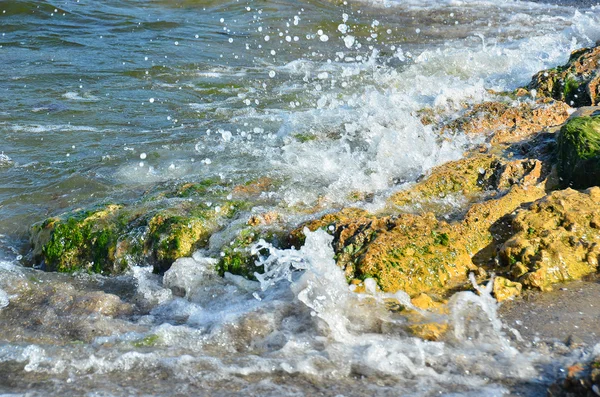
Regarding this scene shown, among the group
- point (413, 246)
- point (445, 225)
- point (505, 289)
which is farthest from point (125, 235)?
point (505, 289)

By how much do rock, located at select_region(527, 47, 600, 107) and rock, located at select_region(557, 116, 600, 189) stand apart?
1307 mm

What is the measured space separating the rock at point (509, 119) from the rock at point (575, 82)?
354mm

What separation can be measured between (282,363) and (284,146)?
305 cm

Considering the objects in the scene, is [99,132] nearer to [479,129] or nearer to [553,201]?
[479,129]

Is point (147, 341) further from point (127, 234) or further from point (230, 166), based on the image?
point (230, 166)

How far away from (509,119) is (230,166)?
233 centimetres

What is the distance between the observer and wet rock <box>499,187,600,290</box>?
373cm

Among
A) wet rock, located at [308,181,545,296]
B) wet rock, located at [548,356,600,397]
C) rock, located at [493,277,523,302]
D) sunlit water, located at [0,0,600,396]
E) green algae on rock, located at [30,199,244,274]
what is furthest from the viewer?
green algae on rock, located at [30,199,244,274]

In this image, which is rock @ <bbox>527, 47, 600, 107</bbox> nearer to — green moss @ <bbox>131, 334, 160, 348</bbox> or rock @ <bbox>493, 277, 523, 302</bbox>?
rock @ <bbox>493, 277, 523, 302</bbox>

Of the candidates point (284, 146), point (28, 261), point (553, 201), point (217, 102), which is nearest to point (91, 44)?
point (217, 102)

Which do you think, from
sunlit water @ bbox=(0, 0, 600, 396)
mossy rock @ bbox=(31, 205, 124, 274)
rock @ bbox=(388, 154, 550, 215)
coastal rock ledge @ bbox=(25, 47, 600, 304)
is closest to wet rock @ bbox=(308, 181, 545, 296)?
coastal rock ledge @ bbox=(25, 47, 600, 304)

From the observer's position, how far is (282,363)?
3086mm

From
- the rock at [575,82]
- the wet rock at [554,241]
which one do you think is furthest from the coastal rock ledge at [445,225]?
the rock at [575,82]

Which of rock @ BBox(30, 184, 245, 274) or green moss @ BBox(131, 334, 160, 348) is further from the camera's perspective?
rock @ BBox(30, 184, 245, 274)
